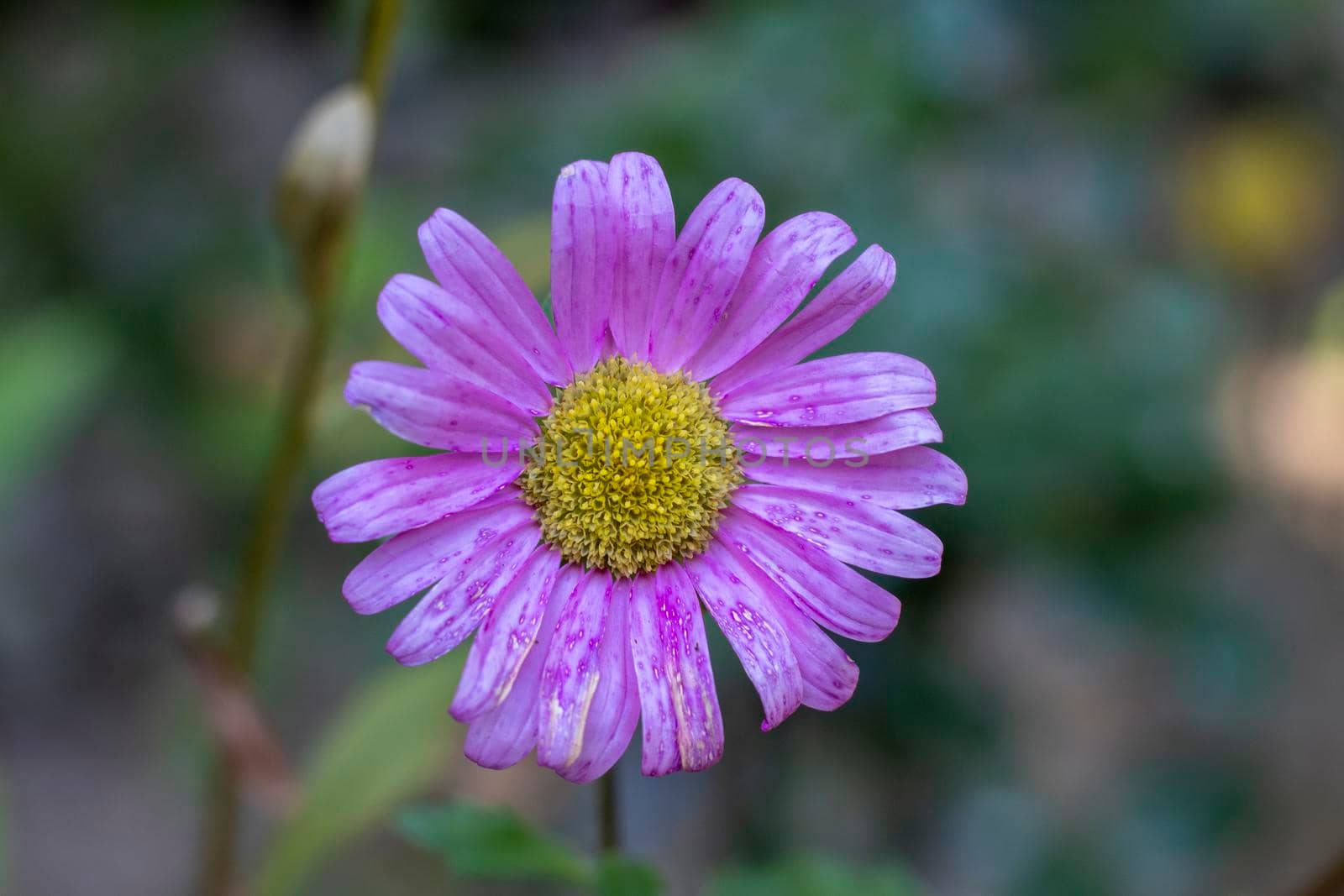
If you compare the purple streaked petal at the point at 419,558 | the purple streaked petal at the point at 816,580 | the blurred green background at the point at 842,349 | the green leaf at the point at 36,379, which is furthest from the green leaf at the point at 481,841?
the green leaf at the point at 36,379

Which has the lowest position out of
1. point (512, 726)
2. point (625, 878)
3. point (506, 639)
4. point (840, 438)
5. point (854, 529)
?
point (625, 878)

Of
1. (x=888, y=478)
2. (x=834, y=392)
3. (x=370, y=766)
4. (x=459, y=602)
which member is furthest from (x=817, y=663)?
(x=370, y=766)

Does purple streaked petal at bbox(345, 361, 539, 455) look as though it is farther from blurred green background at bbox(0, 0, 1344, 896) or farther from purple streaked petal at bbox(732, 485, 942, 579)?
blurred green background at bbox(0, 0, 1344, 896)

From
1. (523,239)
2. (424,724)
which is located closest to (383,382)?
(523,239)

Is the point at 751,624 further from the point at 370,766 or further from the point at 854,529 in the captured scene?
the point at 370,766

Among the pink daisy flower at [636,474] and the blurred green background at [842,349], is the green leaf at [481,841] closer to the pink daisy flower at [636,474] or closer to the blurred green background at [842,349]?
the pink daisy flower at [636,474]

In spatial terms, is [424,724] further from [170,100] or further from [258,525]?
[170,100]
